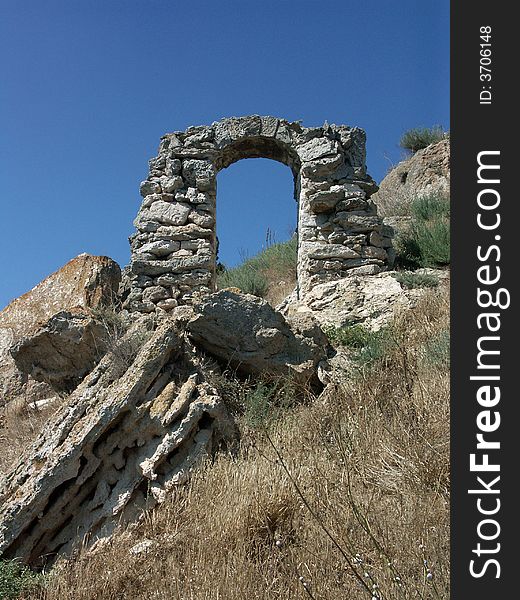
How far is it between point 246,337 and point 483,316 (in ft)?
11.2

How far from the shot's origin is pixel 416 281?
7332mm

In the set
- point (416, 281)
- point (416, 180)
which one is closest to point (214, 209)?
point (416, 281)

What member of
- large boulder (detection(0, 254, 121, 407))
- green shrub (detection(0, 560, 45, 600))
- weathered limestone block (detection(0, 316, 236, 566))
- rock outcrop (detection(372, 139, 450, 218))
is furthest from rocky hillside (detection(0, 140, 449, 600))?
rock outcrop (detection(372, 139, 450, 218))

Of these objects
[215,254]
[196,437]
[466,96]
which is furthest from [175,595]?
[215,254]

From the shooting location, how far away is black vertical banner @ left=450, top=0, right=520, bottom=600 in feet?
6.73

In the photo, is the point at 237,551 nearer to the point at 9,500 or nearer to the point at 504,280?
the point at 9,500

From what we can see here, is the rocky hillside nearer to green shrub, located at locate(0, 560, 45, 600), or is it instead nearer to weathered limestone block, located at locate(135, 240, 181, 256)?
green shrub, located at locate(0, 560, 45, 600)

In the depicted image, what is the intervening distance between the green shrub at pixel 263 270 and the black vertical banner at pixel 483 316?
334 inches

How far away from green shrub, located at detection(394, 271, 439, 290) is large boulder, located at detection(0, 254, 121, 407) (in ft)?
12.6

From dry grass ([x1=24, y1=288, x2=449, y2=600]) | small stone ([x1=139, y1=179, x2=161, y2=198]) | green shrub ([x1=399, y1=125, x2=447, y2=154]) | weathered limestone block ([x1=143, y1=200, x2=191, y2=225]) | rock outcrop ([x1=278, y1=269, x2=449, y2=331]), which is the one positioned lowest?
dry grass ([x1=24, y1=288, x2=449, y2=600])

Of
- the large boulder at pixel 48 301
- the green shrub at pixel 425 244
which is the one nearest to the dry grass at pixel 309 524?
the large boulder at pixel 48 301

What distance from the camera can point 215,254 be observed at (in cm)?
820

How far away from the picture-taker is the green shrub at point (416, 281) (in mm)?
7289

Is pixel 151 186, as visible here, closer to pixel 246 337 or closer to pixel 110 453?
pixel 246 337
